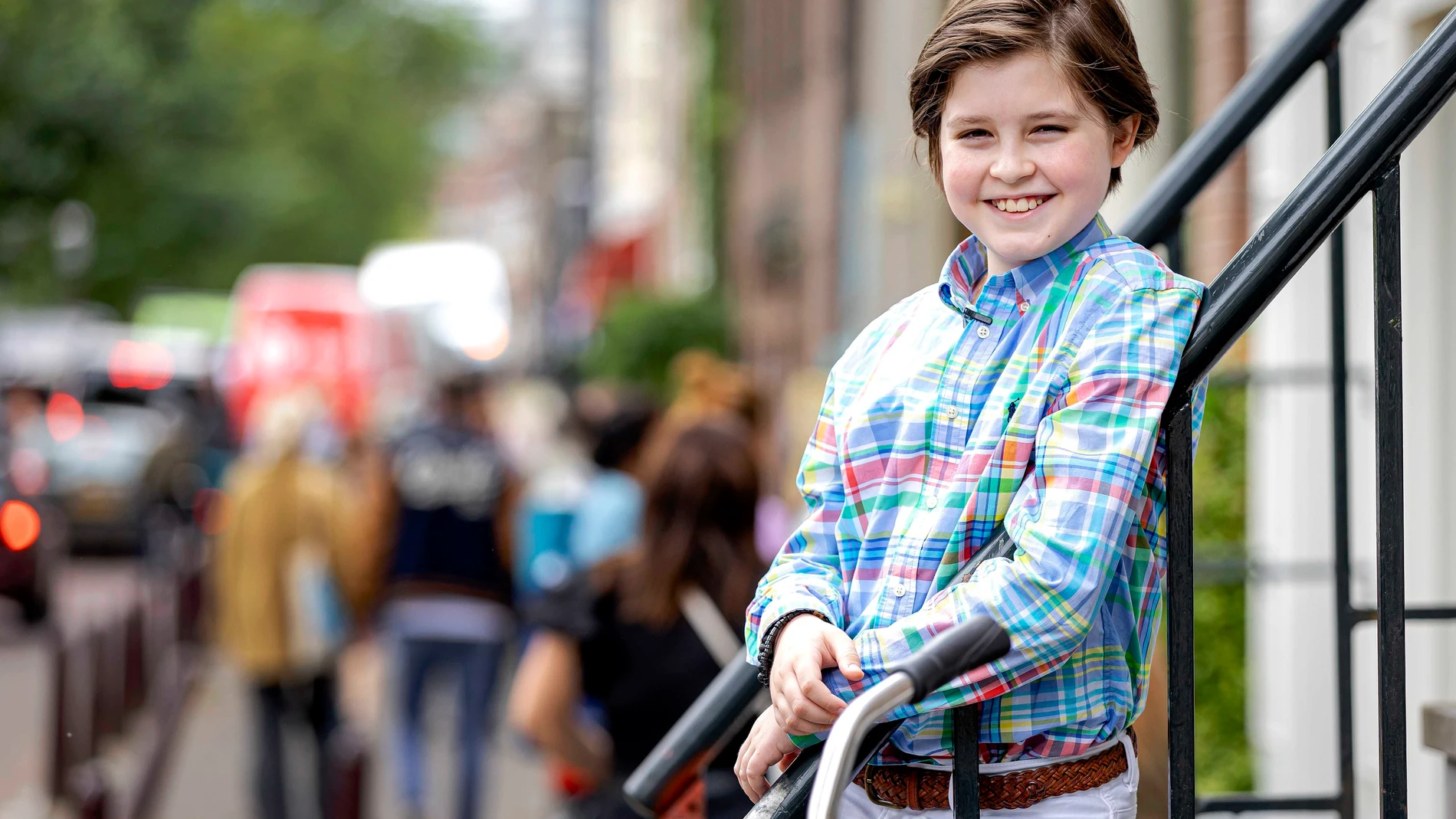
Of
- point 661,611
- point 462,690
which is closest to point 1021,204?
point 661,611

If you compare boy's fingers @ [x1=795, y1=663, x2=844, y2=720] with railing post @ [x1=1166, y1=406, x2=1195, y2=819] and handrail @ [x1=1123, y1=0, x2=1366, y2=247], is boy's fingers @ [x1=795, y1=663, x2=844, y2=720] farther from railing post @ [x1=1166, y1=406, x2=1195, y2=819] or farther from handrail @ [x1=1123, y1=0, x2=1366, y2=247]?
handrail @ [x1=1123, y1=0, x2=1366, y2=247]

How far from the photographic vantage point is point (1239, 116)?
8.20 ft

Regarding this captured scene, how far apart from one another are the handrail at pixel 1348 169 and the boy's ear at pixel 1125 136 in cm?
16

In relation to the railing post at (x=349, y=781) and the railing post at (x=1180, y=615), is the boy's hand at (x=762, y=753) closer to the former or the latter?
the railing post at (x=1180, y=615)

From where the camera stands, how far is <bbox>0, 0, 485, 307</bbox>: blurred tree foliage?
18.4 feet

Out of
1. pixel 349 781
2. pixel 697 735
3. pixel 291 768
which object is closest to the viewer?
pixel 697 735

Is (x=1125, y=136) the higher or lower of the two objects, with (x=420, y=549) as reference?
higher

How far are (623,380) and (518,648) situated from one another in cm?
747

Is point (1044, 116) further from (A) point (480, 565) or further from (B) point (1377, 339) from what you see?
(A) point (480, 565)

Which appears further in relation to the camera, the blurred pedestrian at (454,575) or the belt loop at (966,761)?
the blurred pedestrian at (454,575)

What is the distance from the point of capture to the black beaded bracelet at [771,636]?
168cm

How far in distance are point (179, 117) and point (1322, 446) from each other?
15.6 feet

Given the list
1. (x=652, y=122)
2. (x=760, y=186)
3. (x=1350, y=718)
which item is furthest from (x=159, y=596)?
(x=652, y=122)

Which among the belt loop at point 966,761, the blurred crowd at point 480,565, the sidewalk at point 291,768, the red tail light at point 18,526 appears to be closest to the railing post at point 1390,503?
the belt loop at point 966,761
